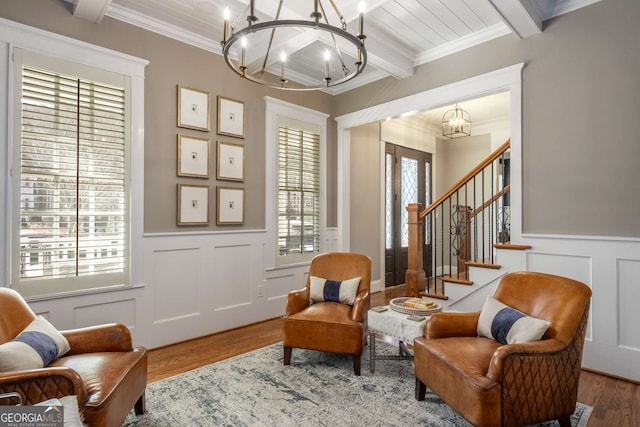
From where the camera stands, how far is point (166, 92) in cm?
334

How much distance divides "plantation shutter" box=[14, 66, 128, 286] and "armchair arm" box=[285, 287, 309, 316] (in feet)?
4.90

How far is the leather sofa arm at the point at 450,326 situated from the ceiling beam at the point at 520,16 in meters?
→ 2.33

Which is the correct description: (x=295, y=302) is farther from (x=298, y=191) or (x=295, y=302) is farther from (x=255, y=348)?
(x=298, y=191)

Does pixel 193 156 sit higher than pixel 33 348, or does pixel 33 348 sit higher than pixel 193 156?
pixel 193 156

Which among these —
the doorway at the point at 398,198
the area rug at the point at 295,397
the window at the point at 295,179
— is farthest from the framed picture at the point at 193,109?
the doorway at the point at 398,198

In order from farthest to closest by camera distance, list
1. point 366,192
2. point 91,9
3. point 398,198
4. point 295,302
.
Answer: point 398,198 → point 366,192 → point 295,302 → point 91,9

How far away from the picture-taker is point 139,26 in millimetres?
3160

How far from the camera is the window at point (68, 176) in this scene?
261 centimetres

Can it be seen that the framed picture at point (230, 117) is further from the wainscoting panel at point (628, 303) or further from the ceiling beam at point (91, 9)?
the wainscoting panel at point (628, 303)

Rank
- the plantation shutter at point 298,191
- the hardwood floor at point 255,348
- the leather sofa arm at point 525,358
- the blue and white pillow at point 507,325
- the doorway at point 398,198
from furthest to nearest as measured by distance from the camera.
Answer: the doorway at point 398,198 < the plantation shutter at point 298,191 < the hardwood floor at point 255,348 < the blue and white pillow at point 507,325 < the leather sofa arm at point 525,358

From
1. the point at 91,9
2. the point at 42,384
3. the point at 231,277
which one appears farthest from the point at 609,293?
the point at 91,9

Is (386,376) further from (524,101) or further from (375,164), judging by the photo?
(375,164)

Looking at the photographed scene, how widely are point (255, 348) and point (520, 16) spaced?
3.62m

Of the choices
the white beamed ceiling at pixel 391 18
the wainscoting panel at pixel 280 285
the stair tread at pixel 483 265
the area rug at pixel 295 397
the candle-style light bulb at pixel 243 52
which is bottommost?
the area rug at pixel 295 397
